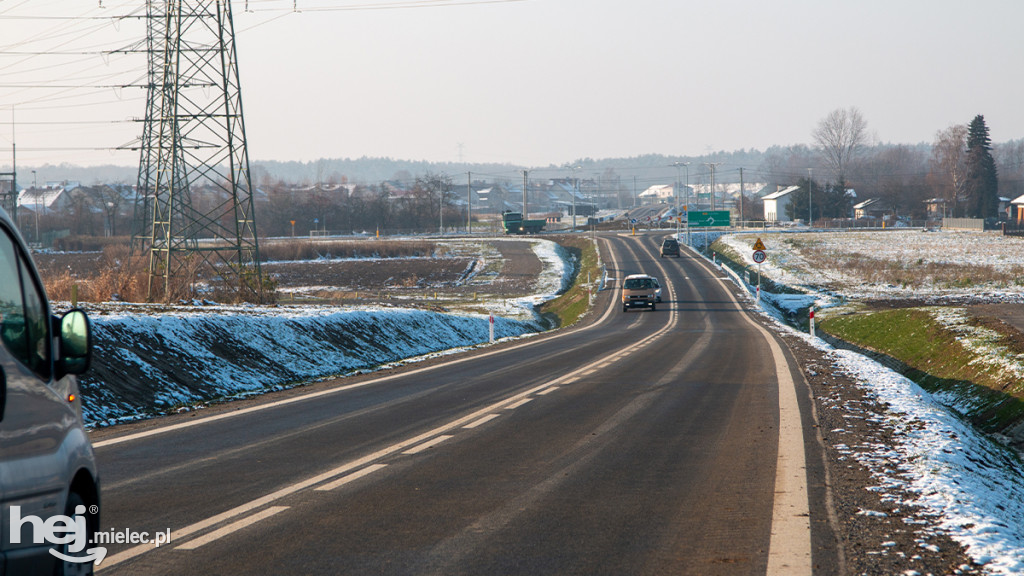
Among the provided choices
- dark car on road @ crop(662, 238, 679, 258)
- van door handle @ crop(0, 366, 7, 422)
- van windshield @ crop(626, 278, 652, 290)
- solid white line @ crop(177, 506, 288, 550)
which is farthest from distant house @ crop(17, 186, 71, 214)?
van door handle @ crop(0, 366, 7, 422)

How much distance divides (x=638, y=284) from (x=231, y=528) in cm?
4007

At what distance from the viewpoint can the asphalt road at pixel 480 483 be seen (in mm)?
5102

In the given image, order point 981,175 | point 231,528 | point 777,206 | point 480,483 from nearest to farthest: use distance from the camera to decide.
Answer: point 231,528, point 480,483, point 981,175, point 777,206

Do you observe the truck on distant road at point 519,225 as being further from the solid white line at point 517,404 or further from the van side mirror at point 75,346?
the van side mirror at point 75,346

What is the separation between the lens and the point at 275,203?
128 metres

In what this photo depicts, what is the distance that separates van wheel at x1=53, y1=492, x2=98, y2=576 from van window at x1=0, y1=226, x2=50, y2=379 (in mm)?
629

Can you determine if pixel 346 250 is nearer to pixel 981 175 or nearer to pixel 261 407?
pixel 261 407

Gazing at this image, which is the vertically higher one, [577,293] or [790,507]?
[790,507]

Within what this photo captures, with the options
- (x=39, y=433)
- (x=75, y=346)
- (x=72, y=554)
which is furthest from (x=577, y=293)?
(x=39, y=433)

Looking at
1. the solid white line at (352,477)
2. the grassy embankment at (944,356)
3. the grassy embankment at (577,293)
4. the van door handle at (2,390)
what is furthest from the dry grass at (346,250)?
the van door handle at (2,390)

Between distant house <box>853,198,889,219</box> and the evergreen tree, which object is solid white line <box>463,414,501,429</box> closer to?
the evergreen tree

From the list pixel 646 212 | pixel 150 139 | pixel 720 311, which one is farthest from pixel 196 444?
pixel 646 212

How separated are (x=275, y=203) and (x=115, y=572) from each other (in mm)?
128789

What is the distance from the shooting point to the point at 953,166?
12044 cm
